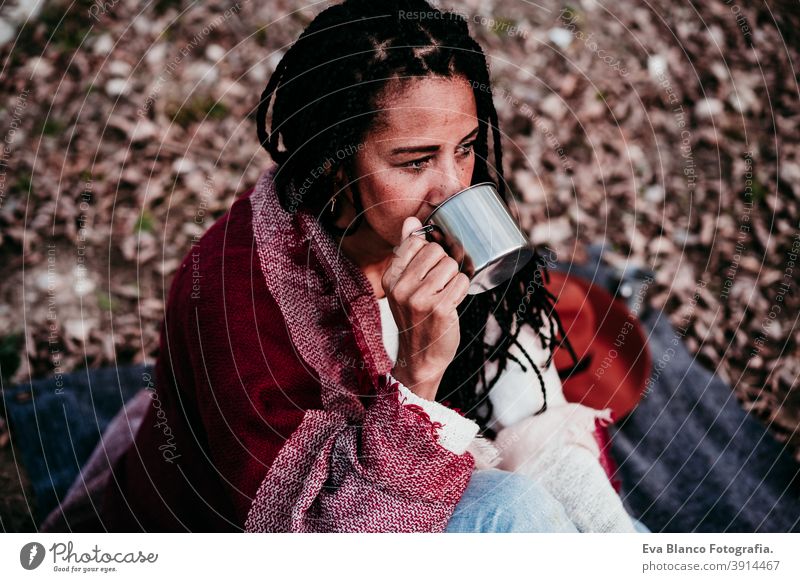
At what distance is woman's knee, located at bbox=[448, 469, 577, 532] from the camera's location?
0.98 m

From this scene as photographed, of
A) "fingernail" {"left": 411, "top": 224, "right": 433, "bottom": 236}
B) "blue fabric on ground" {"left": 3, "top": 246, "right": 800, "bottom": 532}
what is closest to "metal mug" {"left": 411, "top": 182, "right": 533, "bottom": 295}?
"fingernail" {"left": 411, "top": 224, "right": 433, "bottom": 236}

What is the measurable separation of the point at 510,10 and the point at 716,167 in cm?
73

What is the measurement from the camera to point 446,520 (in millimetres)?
964

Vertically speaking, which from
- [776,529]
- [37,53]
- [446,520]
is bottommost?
[776,529]

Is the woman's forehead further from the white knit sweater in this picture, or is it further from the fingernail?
the white knit sweater

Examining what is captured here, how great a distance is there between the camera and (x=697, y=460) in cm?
151

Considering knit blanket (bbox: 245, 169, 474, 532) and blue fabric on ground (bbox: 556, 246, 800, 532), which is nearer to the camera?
knit blanket (bbox: 245, 169, 474, 532)

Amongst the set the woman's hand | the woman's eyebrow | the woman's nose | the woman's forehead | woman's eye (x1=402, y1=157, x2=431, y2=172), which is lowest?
the woman's hand

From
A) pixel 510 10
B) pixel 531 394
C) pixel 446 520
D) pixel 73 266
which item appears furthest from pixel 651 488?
pixel 73 266

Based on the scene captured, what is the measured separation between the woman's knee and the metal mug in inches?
12.9

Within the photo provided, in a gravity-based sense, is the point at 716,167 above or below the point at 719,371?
above

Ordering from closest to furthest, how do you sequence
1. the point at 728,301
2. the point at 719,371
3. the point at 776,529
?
the point at 776,529
the point at 719,371
the point at 728,301

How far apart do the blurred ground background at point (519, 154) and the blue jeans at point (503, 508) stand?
824mm
